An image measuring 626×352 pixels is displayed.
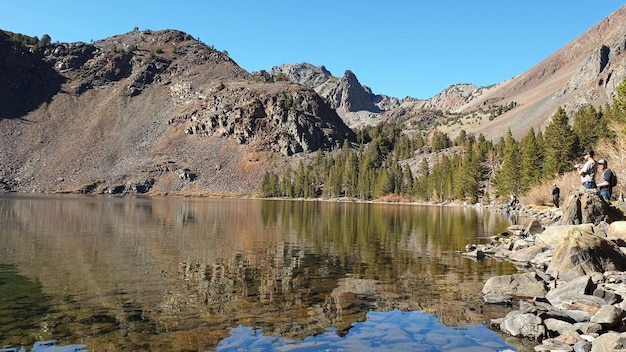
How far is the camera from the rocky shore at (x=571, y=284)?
476 inches

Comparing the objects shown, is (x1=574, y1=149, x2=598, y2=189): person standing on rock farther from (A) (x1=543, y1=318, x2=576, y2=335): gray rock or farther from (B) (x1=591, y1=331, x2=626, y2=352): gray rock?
(B) (x1=591, y1=331, x2=626, y2=352): gray rock

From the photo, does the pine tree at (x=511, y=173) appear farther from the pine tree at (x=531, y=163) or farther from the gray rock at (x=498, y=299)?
the gray rock at (x=498, y=299)

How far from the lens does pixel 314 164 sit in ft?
567

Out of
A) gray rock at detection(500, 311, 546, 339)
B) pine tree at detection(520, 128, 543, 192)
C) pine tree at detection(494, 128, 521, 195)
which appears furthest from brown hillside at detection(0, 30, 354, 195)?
gray rock at detection(500, 311, 546, 339)

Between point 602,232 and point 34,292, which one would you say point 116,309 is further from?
point 602,232

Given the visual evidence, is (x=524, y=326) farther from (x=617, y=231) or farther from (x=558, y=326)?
(x=617, y=231)

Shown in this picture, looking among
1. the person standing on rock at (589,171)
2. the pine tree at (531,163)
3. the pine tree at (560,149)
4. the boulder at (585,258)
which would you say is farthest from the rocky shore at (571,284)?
the pine tree at (531,163)

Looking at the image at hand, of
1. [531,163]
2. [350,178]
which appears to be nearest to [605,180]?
[531,163]

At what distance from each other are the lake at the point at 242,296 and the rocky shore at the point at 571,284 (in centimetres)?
98

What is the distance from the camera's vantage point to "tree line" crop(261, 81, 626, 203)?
7362cm

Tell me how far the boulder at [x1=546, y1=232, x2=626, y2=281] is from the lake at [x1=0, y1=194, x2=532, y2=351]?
3.31 meters

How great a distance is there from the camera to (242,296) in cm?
1728

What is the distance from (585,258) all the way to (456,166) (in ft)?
369

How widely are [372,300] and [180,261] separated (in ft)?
39.0
